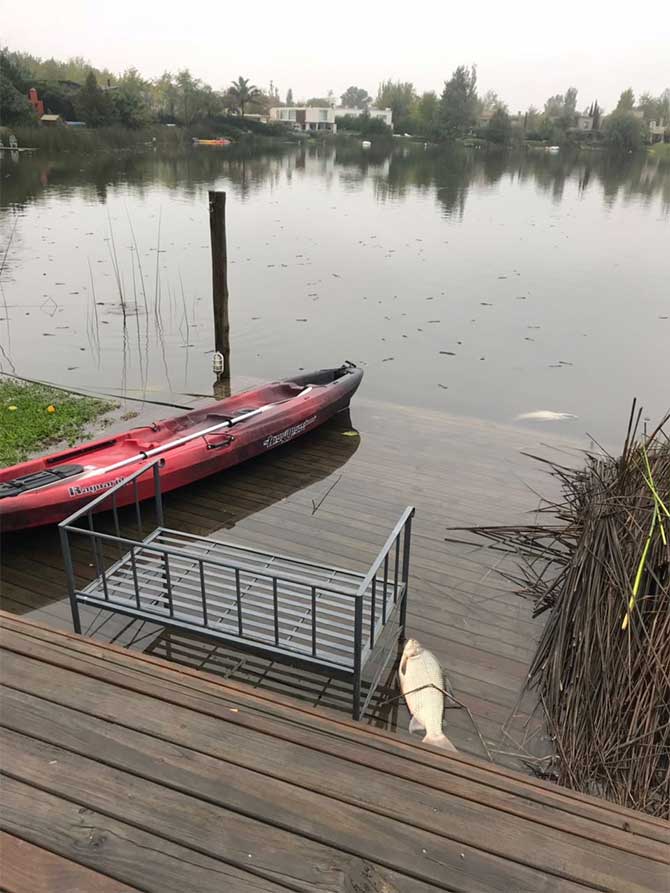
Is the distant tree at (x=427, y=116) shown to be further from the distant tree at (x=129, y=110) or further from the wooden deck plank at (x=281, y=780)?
the wooden deck plank at (x=281, y=780)

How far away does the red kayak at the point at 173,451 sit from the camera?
4660 mm

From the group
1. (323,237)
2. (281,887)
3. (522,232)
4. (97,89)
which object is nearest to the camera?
(281,887)

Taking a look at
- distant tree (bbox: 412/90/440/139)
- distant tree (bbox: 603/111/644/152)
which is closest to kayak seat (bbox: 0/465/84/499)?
distant tree (bbox: 603/111/644/152)

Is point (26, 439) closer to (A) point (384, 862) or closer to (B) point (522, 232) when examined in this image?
(A) point (384, 862)

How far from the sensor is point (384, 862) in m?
1.94

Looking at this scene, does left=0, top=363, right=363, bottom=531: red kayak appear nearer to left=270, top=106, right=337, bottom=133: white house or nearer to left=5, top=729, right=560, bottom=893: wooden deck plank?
left=5, top=729, right=560, bottom=893: wooden deck plank

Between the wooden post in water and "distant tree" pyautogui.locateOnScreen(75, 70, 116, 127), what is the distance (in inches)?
2441

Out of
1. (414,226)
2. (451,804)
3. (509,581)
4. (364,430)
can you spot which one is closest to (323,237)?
(414,226)

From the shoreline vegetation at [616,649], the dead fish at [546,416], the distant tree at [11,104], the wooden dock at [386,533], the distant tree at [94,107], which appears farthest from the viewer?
the distant tree at [94,107]

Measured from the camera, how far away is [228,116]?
3211 inches

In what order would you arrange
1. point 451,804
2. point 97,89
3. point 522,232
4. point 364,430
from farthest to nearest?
point 97,89 < point 522,232 < point 364,430 < point 451,804

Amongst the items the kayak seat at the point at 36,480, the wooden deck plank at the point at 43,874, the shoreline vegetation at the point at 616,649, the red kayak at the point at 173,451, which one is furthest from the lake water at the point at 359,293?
the wooden deck plank at the point at 43,874

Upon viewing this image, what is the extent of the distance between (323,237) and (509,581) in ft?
65.6

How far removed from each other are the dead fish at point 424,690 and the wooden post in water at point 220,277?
608 centimetres
